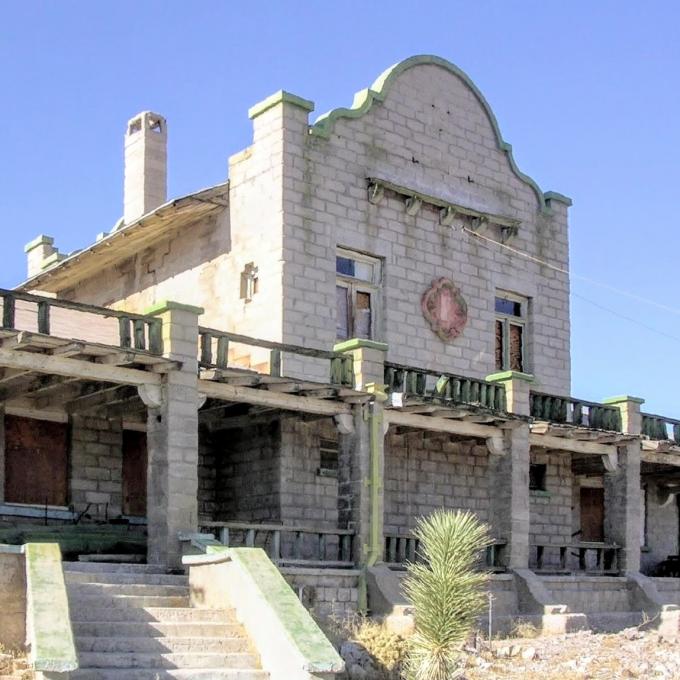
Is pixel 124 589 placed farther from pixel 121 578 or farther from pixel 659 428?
pixel 659 428

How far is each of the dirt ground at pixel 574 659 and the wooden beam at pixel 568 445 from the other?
16.6ft

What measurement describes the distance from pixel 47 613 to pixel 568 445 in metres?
15.1

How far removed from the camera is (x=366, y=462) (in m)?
22.9

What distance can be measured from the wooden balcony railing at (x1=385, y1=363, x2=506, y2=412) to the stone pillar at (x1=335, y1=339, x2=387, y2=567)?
0.56 metres

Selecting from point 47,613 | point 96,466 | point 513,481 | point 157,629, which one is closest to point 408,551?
point 513,481

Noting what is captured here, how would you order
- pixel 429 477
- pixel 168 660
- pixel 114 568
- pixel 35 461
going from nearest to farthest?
1. pixel 168 660
2. pixel 114 568
3. pixel 35 461
4. pixel 429 477

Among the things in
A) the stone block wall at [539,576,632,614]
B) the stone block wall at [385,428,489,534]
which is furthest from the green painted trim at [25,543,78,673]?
the stone block wall at [539,576,632,614]

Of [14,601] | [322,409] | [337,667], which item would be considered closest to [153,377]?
[322,409]

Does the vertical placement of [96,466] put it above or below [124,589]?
above

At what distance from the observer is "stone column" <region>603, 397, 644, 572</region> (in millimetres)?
28047

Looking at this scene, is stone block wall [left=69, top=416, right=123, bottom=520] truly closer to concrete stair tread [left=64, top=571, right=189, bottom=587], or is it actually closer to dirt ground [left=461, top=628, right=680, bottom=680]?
concrete stair tread [left=64, top=571, right=189, bottom=587]

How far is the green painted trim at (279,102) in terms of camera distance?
25.1m

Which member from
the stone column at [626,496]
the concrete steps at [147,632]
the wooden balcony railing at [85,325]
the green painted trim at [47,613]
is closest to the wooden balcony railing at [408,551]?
Answer: the stone column at [626,496]

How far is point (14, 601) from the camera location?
623 inches
